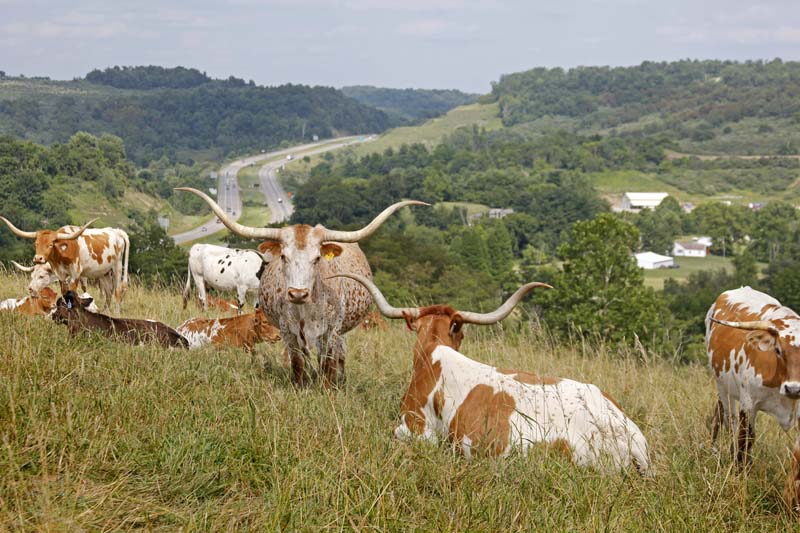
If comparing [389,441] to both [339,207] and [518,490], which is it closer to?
[518,490]

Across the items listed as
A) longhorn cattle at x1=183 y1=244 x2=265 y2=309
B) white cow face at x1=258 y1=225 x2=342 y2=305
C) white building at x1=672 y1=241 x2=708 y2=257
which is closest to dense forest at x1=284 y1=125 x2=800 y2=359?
white building at x1=672 y1=241 x2=708 y2=257

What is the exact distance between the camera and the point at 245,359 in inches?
329

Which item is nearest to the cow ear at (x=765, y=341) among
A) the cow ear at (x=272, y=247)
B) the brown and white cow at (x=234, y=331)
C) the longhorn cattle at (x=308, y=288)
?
the longhorn cattle at (x=308, y=288)

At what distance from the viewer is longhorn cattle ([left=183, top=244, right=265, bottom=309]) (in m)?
15.5

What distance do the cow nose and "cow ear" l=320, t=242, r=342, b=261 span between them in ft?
2.68

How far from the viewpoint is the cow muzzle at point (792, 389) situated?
525 centimetres

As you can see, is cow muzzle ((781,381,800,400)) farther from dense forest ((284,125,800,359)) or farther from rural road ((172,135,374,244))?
rural road ((172,135,374,244))

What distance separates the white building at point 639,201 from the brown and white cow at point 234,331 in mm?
163558

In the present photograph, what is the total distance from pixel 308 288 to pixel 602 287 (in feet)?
126

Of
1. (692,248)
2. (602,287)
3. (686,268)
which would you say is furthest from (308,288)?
(692,248)

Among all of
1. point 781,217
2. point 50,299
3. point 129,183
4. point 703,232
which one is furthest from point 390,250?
point 703,232

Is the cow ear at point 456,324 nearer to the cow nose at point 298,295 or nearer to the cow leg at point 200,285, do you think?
the cow nose at point 298,295

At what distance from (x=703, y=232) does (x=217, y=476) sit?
153175 millimetres

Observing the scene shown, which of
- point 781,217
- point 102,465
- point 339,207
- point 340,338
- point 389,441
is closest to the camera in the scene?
point 102,465
